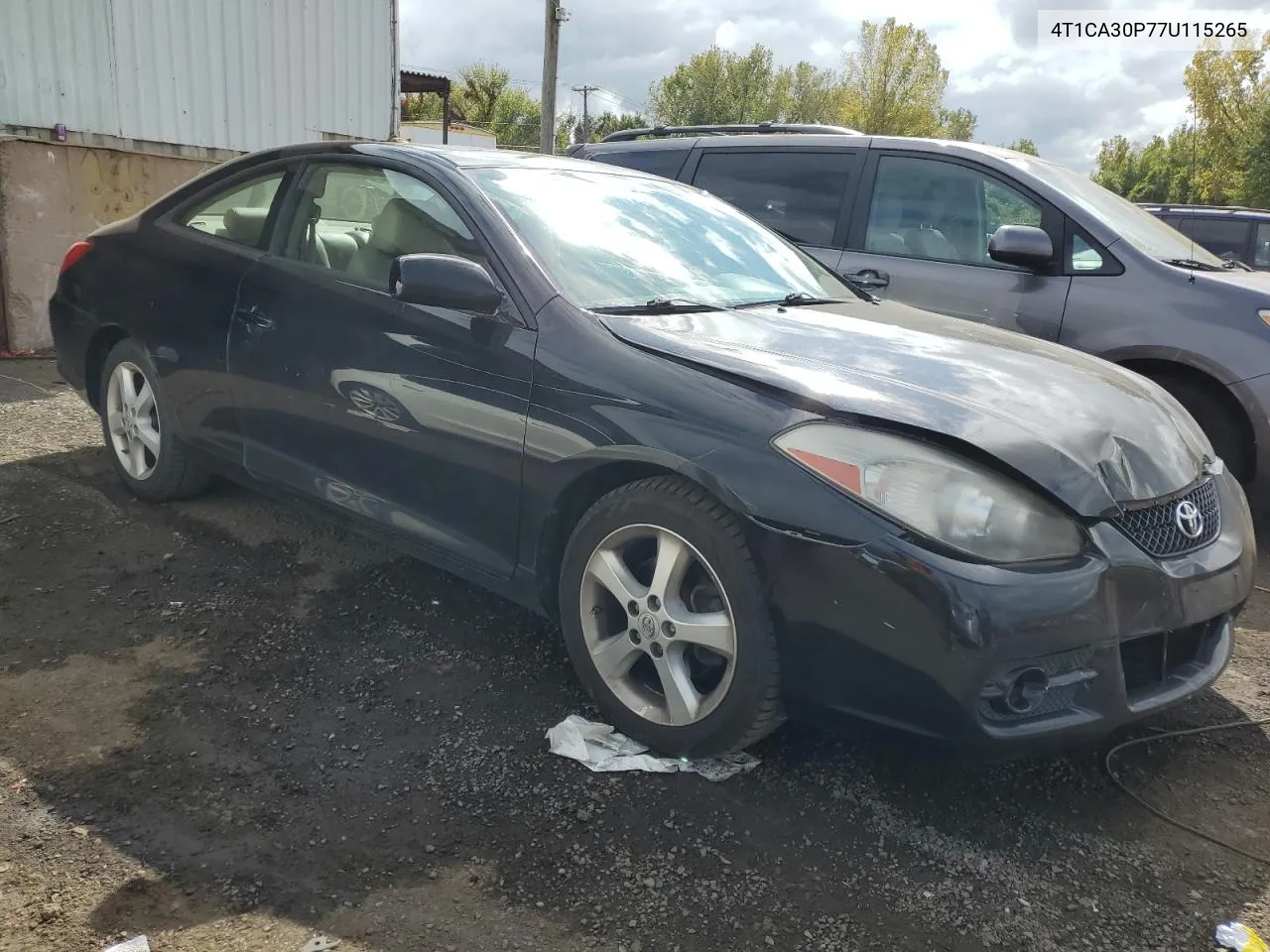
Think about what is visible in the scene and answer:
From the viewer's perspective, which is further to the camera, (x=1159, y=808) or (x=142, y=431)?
(x=142, y=431)

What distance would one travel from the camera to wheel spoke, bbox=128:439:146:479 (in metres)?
4.34

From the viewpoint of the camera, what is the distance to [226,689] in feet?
9.62

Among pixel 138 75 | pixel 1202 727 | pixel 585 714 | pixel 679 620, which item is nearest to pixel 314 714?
pixel 585 714

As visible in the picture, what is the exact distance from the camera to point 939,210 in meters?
5.34

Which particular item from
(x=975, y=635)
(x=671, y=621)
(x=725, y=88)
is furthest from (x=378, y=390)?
(x=725, y=88)

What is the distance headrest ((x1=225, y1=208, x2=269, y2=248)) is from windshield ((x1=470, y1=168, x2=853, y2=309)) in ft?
3.29

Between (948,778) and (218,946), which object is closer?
(218,946)

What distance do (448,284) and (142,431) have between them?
7.12ft

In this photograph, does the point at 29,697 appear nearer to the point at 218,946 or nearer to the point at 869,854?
the point at 218,946

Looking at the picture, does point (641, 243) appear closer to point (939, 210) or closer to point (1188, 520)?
point (1188, 520)

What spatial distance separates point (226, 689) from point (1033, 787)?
224 cm

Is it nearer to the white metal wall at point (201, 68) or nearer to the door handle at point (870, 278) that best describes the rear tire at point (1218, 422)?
the door handle at point (870, 278)

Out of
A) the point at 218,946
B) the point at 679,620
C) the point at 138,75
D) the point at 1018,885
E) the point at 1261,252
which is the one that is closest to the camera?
the point at 218,946

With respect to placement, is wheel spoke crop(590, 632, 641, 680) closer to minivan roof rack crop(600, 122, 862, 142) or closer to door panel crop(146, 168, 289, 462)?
door panel crop(146, 168, 289, 462)
